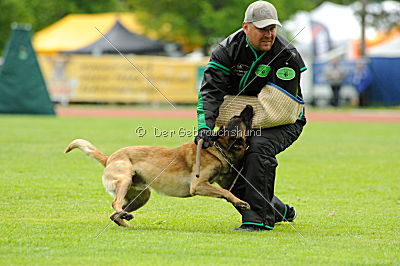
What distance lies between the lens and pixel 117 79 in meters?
31.8

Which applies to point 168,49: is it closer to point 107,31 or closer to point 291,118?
point 107,31

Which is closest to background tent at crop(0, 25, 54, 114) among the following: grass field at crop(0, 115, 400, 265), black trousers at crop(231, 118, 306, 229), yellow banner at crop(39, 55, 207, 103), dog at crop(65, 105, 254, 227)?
grass field at crop(0, 115, 400, 265)

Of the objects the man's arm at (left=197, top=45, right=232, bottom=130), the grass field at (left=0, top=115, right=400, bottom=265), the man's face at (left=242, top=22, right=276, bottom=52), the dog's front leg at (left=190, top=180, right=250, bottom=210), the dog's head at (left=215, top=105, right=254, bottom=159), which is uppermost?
the man's face at (left=242, top=22, right=276, bottom=52)

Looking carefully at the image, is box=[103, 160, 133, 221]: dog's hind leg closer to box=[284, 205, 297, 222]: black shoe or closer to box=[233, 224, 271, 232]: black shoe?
box=[233, 224, 271, 232]: black shoe

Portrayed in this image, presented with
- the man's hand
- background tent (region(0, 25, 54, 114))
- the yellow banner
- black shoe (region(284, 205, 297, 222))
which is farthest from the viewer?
the yellow banner

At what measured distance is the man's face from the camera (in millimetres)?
6109

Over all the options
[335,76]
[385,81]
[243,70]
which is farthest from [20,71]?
[385,81]

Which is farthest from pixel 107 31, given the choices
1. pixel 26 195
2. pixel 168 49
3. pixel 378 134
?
pixel 26 195

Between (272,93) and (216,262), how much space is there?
198cm

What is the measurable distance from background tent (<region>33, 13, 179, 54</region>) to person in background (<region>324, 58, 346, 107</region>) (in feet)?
33.3

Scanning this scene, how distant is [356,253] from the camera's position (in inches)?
209

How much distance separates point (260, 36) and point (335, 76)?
25454 millimetres

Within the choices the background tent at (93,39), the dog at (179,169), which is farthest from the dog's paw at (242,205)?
the background tent at (93,39)

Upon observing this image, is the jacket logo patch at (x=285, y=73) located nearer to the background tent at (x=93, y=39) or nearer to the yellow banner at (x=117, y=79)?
the yellow banner at (x=117, y=79)
